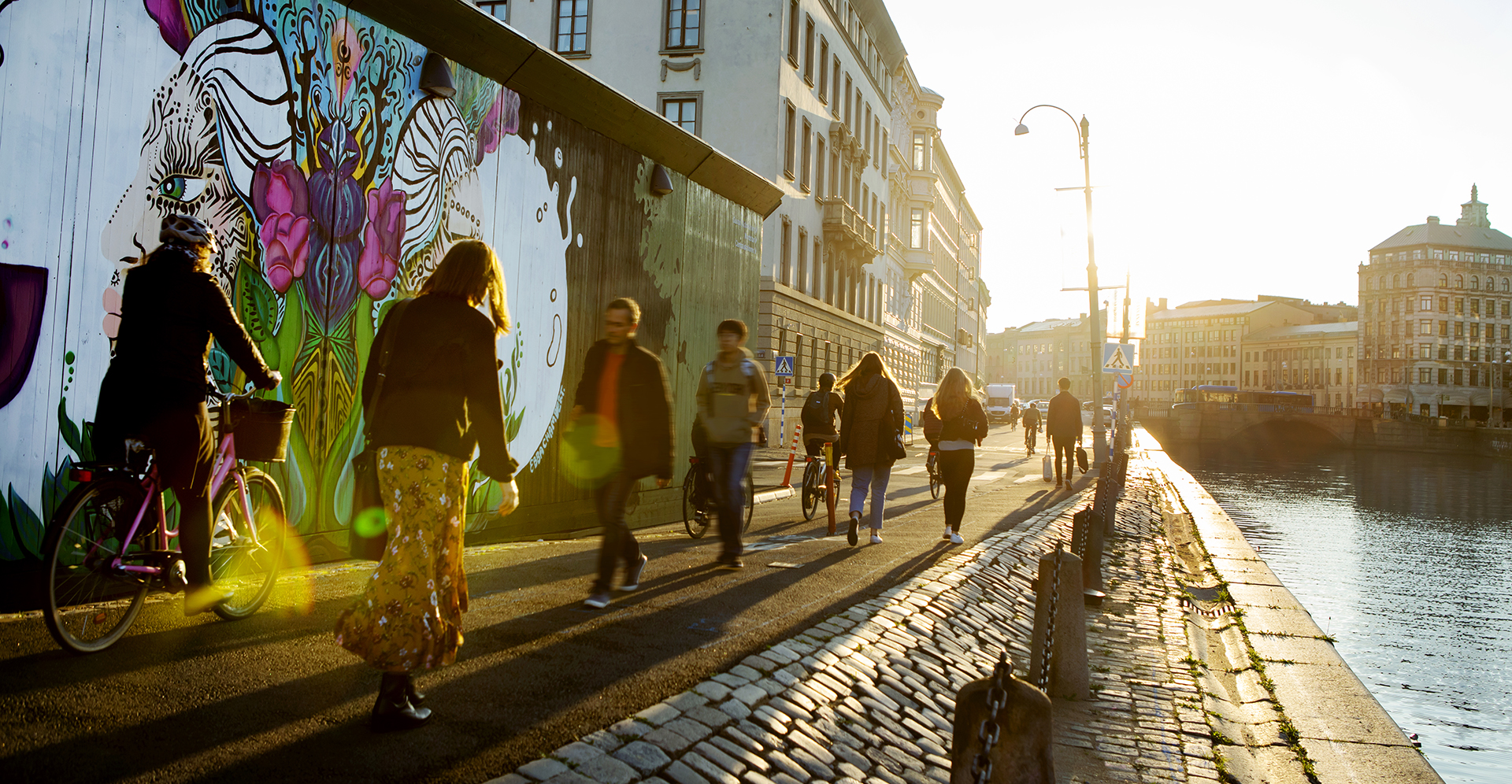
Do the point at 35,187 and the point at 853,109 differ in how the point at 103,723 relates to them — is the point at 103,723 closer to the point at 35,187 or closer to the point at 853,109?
the point at 35,187

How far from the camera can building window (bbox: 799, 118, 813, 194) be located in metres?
33.8

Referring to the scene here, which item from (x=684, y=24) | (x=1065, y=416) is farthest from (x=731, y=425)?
(x=684, y=24)

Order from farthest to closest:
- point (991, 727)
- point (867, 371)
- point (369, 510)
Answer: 1. point (867, 371)
2. point (369, 510)
3. point (991, 727)

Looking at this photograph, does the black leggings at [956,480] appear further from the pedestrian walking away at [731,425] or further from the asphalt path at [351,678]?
the pedestrian walking away at [731,425]

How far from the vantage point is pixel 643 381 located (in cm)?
606

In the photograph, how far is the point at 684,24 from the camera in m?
31.4

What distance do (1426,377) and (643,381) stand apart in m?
127

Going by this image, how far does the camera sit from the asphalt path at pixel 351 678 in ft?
10.8

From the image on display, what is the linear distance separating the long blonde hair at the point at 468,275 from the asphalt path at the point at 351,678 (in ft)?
4.84

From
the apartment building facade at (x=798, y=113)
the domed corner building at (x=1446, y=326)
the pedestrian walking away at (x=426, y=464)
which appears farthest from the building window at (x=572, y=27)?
the domed corner building at (x=1446, y=326)

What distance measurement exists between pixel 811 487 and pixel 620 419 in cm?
660

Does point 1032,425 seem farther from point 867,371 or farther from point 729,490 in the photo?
point 729,490

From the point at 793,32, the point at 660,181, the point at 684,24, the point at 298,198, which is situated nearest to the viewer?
the point at 298,198

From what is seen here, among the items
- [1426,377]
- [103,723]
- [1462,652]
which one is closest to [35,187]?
[103,723]
